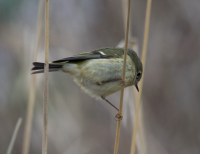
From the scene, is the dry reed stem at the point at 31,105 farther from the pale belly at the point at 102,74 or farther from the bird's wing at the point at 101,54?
the pale belly at the point at 102,74

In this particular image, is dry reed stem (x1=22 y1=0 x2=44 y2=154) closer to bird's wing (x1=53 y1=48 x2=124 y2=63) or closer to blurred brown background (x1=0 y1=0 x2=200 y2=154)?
bird's wing (x1=53 y1=48 x2=124 y2=63)

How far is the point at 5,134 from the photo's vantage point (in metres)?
2.57

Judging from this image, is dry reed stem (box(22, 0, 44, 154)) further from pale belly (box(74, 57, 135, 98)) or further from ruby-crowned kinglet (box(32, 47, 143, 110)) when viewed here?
pale belly (box(74, 57, 135, 98))

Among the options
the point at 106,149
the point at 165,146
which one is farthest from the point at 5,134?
the point at 165,146

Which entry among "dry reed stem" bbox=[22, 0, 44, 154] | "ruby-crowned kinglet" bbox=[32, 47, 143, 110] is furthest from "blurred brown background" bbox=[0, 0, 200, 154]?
"dry reed stem" bbox=[22, 0, 44, 154]

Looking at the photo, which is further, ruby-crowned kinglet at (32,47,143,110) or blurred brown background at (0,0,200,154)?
blurred brown background at (0,0,200,154)

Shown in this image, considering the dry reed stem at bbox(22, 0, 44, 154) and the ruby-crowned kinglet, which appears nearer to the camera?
the dry reed stem at bbox(22, 0, 44, 154)

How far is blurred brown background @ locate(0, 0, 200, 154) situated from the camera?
8.13 ft

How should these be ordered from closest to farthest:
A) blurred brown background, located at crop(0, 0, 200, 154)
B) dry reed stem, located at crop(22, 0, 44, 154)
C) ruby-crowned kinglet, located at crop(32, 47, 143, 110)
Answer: dry reed stem, located at crop(22, 0, 44, 154), ruby-crowned kinglet, located at crop(32, 47, 143, 110), blurred brown background, located at crop(0, 0, 200, 154)

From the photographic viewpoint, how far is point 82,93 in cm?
299

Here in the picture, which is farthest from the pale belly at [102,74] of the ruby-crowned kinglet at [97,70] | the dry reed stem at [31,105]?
the dry reed stem at [31,105]

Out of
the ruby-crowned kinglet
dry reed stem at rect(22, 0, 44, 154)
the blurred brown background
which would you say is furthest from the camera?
the blurred brown background

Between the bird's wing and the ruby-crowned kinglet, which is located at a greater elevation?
the bird's wing

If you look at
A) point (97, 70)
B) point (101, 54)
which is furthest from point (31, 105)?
point (101, 54)
